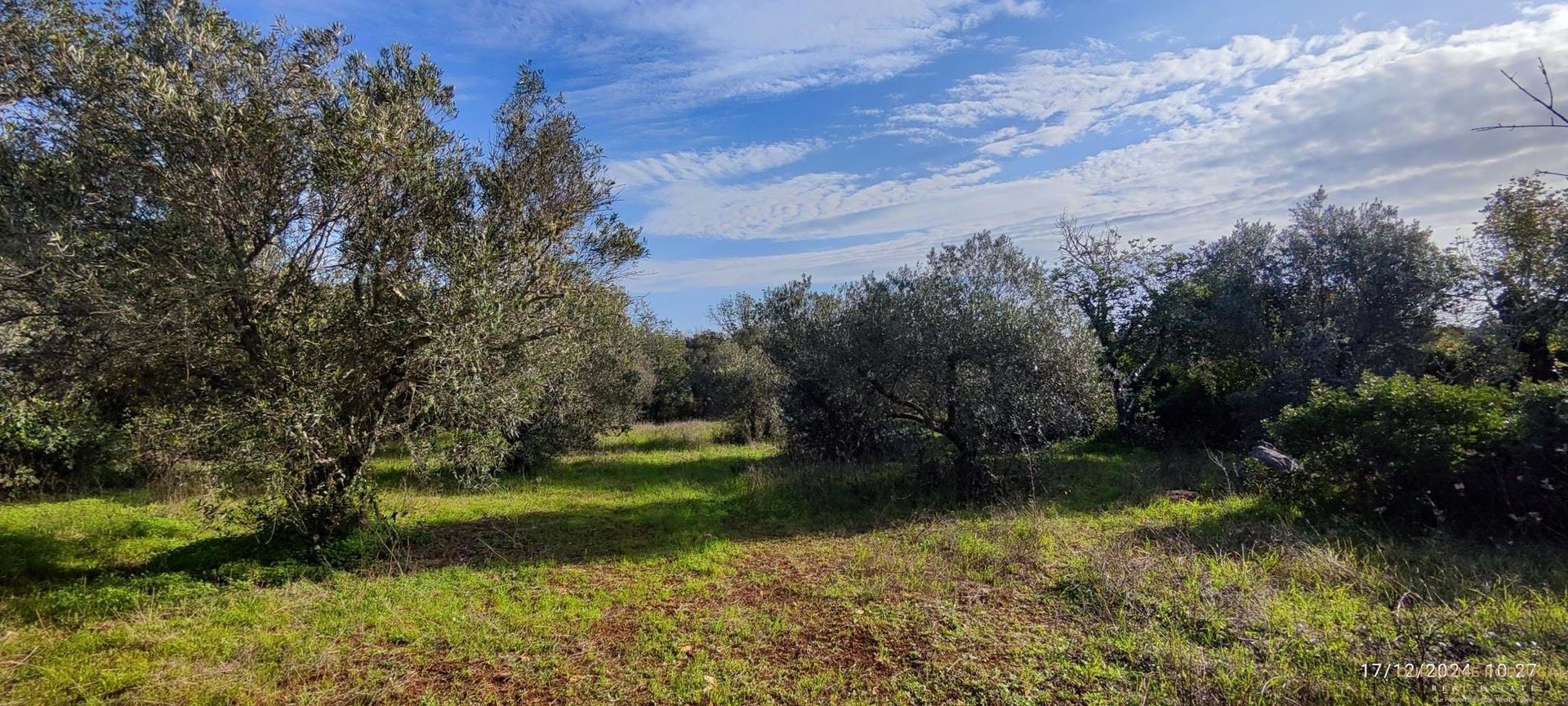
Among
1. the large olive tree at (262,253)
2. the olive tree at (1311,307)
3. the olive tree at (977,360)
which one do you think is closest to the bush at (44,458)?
the large olive tree at (262,253)

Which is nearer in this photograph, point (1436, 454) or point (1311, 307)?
point (1436, 454)

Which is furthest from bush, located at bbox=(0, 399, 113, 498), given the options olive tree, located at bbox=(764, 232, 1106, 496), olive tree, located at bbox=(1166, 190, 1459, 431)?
olive tree, located at bbox=(1166, 190, 1459, 431)

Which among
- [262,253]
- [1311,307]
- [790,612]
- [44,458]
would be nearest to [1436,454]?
[790,612]

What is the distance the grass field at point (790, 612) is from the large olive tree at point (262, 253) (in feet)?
5.02

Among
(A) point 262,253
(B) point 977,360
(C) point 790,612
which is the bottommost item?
(C) point 790,612

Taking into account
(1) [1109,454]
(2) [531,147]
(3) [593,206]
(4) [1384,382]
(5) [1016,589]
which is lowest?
(1) [1109,454]

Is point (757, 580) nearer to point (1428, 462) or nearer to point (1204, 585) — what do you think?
point (1204, 585)

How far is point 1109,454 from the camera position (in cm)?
1775

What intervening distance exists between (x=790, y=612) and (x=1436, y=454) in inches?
344

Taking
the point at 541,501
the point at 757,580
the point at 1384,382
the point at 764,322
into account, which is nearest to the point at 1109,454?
the point at 1384,382

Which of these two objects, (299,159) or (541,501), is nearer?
(299,159)

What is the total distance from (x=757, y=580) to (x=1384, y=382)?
9.71 m

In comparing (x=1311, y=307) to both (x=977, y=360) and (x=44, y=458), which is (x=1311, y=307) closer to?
(x=977, y=360)

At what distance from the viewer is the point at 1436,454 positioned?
7875 mm
